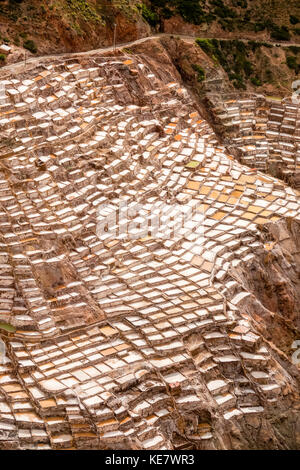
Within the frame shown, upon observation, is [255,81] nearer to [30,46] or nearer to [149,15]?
[149,15]

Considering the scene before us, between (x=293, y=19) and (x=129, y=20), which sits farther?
(x=293, y=19)

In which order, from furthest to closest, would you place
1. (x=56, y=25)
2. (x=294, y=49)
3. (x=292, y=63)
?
(x=294, y=49) → (x=292, y=63) → (x=56, y=25)

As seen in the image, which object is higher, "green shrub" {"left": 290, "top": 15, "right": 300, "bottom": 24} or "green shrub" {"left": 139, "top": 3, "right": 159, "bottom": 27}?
"green shrub" {"left": 139, "top": 3, "right": 159, "bottom": 27}

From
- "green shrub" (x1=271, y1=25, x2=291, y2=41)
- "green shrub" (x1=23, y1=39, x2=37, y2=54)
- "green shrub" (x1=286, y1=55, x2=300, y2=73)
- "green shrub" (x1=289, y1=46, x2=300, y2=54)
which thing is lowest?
"green shrub" (x1=286, y1=55, x2=300, y2=73)

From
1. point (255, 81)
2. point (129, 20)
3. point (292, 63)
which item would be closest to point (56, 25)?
point (129, 20)

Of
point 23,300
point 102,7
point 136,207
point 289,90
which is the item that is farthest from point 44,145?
point 289,90

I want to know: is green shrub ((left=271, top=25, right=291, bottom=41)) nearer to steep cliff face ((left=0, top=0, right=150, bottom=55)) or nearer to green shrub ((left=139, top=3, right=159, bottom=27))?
green shrub ((left=139, top=3, right=159, bottom=27))

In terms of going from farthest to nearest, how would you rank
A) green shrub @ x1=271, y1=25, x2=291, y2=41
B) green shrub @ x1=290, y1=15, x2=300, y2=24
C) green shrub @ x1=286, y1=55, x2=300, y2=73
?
green shrub @ x1=290, y1=15, x2=300, y2=24, green shrub @ x1=271, y1=25, x2=291, y2=41, green shrub @ x1=286, y1=55, x2=300, y2=73

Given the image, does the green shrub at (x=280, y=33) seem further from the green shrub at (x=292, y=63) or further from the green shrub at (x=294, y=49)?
the green shrub at (x=292, y=63)

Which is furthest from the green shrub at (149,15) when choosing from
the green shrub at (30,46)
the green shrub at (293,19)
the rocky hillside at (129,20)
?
the green shrub at (293,19)

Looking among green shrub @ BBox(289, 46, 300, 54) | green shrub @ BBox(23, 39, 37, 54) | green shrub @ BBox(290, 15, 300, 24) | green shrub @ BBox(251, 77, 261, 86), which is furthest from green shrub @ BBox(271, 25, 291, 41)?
green shrub @ BBox(23, 39, 37, 54)

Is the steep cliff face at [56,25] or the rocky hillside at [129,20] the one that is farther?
the rocky hillside at [129,20]

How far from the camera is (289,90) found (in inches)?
1962

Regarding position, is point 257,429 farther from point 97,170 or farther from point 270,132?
point 270,132
